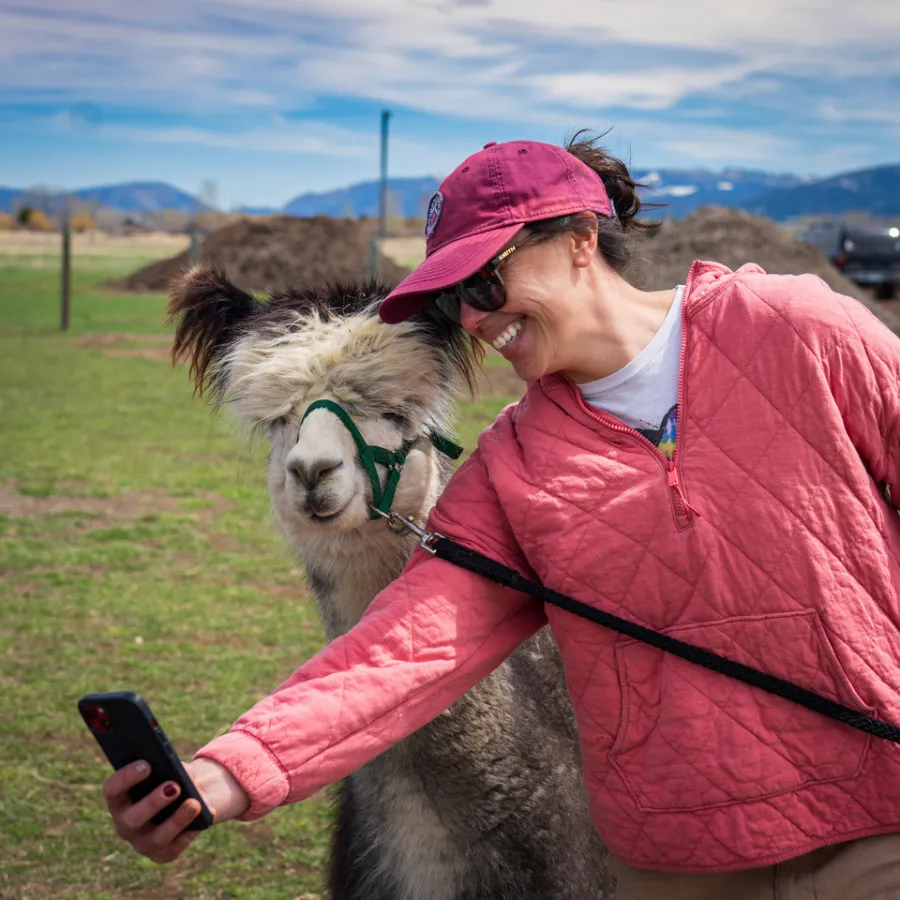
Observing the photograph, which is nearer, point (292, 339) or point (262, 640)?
point (292, 339)

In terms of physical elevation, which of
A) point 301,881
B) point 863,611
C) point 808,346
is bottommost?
point 301,881

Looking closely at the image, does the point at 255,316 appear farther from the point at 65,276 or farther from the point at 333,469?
the point at 65,276

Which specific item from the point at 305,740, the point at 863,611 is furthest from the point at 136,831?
the point at 863,611

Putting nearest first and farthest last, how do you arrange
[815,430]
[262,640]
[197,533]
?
[815,430]
[262,640]
[197,533]

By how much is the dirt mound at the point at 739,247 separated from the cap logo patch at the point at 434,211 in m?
16.5

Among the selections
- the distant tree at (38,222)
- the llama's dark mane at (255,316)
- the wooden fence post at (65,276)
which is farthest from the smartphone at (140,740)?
the distant tree at (38,222)

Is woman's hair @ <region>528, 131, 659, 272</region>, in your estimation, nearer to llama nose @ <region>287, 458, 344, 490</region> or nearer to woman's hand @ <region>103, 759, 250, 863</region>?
llama nose @ <region>287, 458, 344, 490</region>

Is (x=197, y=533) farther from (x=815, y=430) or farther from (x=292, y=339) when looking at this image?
(x=815, y=430)

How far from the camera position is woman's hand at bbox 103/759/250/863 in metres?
1.52

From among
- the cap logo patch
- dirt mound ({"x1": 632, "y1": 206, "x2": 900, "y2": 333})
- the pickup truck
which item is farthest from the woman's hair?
the pickup truck

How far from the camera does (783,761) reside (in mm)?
1776

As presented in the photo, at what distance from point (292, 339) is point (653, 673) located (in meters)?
1.12

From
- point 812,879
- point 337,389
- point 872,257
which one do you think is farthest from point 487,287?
point 872,257

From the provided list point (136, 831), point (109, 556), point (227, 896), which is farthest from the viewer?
point (109, 556)
